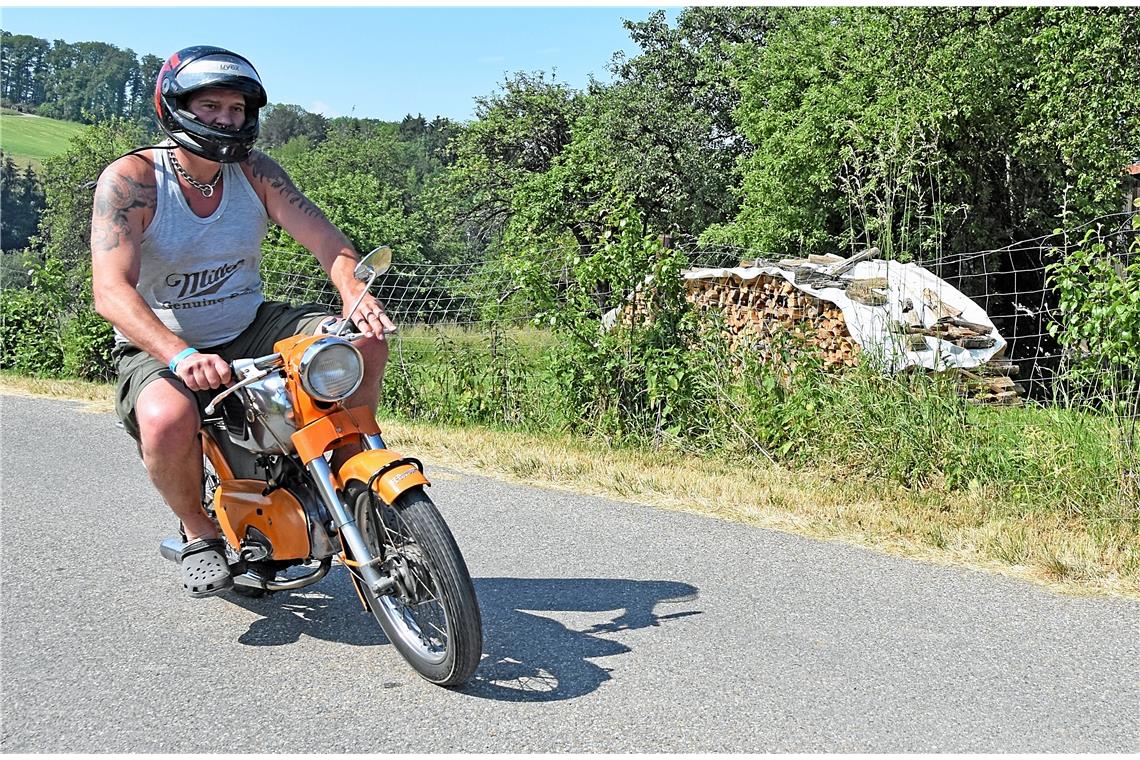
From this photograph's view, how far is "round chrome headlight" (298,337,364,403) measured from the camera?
360 cm

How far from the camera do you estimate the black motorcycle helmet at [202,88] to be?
3.87 meters

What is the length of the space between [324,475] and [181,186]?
1289mm

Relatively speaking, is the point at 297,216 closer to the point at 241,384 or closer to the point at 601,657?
the point at 241,384

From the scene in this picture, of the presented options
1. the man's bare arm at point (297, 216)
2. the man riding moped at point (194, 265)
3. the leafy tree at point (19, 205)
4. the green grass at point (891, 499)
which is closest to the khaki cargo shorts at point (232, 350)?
the man riding moped at point (194, 265)

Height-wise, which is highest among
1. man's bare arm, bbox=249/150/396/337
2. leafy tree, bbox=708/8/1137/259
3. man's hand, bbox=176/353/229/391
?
leafy tree, bbox=708/8/1137/259

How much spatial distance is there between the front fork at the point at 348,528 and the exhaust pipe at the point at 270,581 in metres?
0.36

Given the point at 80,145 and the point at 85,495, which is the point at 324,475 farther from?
the point at 80,145

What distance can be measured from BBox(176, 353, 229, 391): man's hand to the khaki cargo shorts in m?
0.44

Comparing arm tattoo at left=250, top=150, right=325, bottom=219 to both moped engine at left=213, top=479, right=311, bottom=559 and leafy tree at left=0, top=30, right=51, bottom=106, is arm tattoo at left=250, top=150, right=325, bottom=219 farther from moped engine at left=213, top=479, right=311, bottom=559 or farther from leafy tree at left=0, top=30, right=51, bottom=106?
leafy tree at left=0, top=30, right=51, bottom=106

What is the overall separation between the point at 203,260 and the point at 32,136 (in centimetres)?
10390

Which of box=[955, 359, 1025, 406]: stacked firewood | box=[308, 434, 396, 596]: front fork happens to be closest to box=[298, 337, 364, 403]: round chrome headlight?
box=[308, 434, 396, 596]: front fork

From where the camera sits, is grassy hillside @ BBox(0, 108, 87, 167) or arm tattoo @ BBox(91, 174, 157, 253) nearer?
arm tattoo @ BBox(91, 174, 157, 253)

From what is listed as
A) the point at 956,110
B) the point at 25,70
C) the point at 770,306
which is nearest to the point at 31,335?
the point at 770,306

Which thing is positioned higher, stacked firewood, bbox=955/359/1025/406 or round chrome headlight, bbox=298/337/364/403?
round chrome headlight, bbox=298/337/364/403
